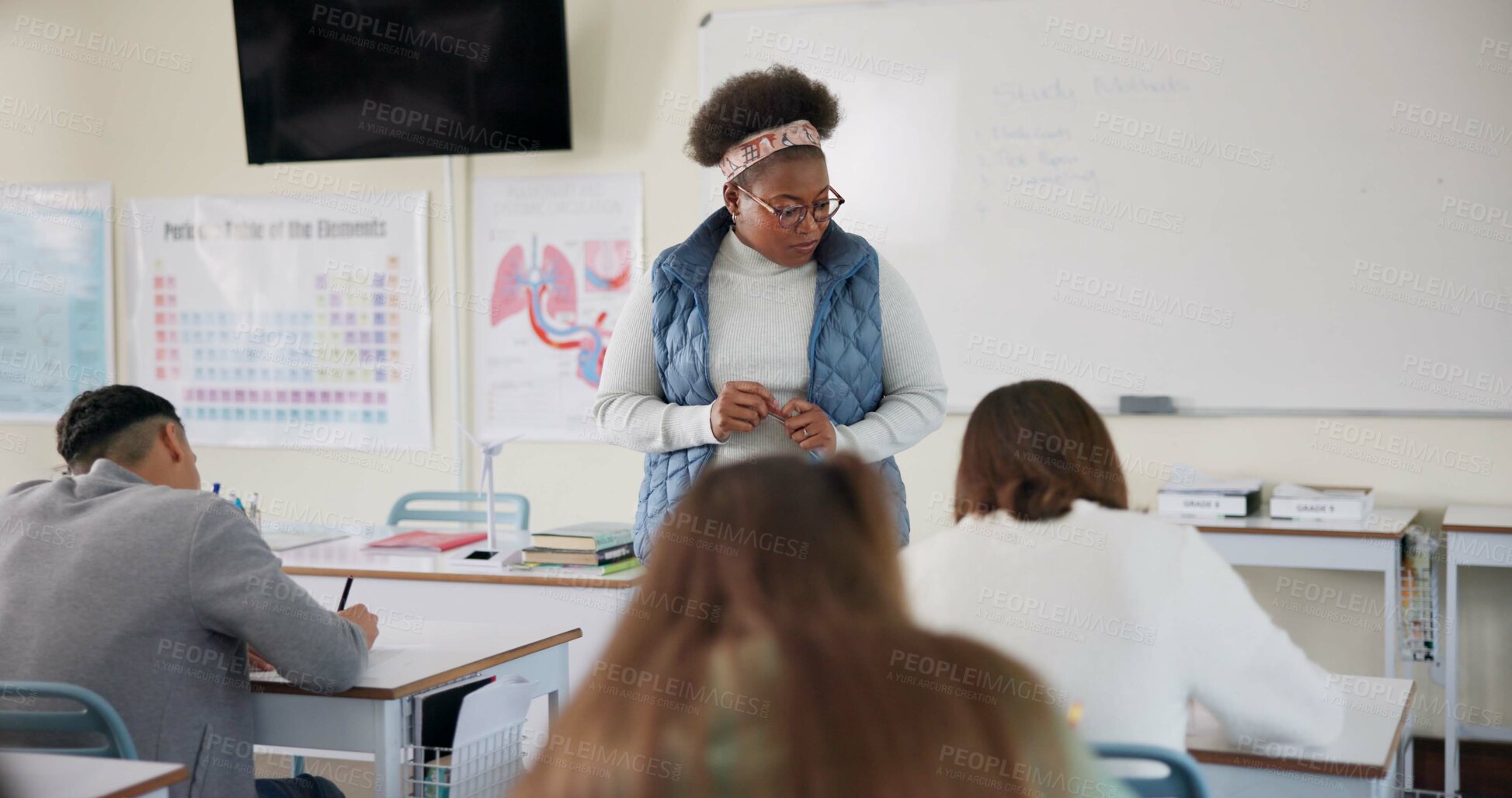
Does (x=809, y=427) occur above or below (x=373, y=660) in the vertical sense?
above

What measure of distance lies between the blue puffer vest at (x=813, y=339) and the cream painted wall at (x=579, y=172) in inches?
76.2

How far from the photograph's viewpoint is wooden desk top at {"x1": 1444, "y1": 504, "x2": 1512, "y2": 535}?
331cm

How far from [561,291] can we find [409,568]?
5.53 ft

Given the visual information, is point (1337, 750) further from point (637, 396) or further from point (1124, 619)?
point (637, 396)

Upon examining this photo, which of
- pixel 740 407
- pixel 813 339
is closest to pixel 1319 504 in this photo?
pixel 813 339

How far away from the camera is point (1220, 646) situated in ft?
5.17

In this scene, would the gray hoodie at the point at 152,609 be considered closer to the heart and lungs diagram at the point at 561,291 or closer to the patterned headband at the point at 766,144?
the patterned headband at the point at 766,144

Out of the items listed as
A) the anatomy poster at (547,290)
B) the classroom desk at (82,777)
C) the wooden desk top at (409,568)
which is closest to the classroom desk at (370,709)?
the classroom desk at (82,777)

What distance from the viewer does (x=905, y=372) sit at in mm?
2482

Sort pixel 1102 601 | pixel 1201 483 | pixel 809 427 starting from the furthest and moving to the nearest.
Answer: pixel 1201 483
pixel 809 427
pixel 1102 601

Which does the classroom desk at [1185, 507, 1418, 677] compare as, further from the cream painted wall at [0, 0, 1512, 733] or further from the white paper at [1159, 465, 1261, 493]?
the cream painted wall at [0, 0, 1512, 733]

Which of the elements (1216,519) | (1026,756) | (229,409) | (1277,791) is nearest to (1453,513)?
(1216,519)

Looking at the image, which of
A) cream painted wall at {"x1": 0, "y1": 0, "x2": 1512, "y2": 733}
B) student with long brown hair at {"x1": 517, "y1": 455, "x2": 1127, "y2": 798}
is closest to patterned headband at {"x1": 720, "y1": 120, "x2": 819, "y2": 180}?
student with long brown hair at {"x1": 517, "y1": 455, "x2": 1127, "y2": 798}

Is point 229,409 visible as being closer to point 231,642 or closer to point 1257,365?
point 231,642
